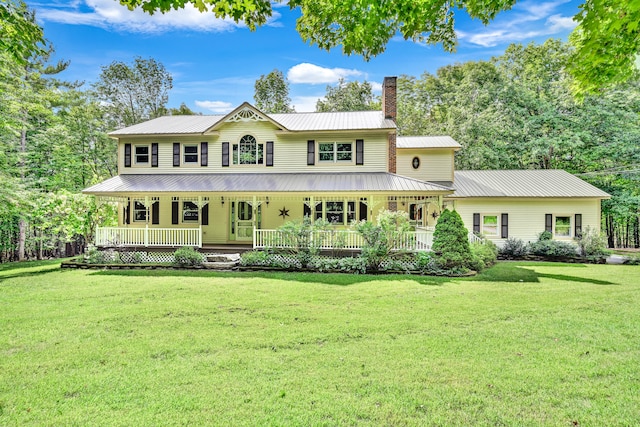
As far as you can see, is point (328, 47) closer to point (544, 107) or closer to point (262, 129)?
point (262, 129)

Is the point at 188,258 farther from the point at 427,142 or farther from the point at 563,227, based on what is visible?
the point at 563,227

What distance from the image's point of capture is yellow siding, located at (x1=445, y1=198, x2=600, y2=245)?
755 inches

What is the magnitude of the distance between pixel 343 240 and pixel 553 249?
1208cm

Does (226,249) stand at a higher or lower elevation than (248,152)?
lower

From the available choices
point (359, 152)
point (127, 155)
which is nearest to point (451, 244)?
point (359, 152)

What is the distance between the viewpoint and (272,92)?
35500 millimetres

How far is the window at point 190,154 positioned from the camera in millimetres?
18391

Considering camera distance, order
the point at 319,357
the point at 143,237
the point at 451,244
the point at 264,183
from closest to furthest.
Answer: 1. the point at 319,357
2. the point at 451,244
3. the point at 264,183
4. the point at 143,237

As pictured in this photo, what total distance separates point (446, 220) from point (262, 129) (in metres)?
10.7

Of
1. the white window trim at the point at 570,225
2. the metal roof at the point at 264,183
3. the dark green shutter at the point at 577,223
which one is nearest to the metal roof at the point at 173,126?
the metal roof at the point at 264,183

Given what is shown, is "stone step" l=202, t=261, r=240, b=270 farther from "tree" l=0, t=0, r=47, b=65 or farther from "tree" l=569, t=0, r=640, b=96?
"tree" l=569, t=0, r=640, b=96

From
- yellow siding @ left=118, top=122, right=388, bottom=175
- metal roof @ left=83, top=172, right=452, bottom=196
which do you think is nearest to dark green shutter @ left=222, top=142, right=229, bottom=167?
yellow siding @ left=118, top=122, right=388, bottom=175

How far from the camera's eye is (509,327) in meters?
6.62

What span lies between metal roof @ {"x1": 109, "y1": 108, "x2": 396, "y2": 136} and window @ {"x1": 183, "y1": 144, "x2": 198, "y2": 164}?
870 millimetres
